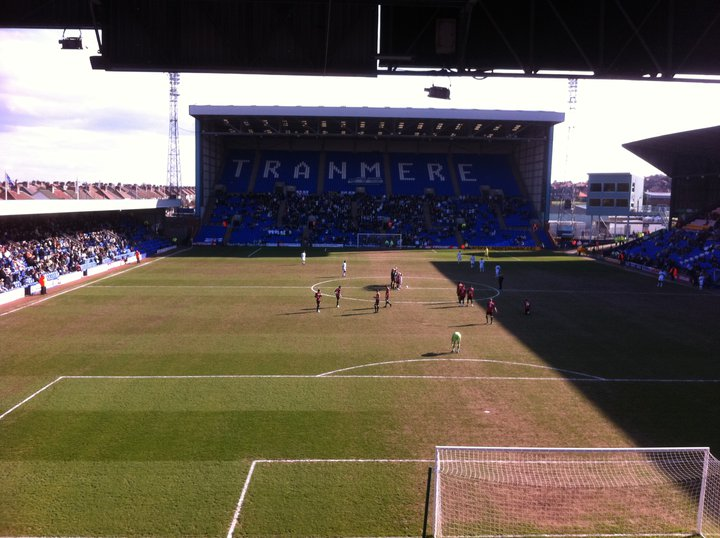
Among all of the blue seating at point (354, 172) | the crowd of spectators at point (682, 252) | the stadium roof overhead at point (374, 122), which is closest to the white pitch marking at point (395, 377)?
the crowd of spectators at point (682, 252)

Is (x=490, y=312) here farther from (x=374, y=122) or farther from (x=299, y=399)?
→ (x=374, y=122)

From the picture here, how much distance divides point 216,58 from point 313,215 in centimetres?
6039

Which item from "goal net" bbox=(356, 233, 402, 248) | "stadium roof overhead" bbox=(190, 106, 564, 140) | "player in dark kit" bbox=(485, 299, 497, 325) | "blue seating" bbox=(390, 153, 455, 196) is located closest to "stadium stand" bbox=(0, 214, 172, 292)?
"stadium roof overhead" bbox=(190, 106, 564, 140)

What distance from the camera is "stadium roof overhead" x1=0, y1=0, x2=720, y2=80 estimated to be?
27.1 feet

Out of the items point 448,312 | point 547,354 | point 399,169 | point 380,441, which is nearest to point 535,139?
point 399,169

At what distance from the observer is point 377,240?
64.6 metres

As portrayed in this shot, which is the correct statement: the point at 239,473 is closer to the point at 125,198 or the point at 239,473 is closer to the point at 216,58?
the point at 216,58

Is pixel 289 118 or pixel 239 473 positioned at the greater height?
pixel 289 118

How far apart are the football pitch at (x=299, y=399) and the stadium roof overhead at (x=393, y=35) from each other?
826 centimetres

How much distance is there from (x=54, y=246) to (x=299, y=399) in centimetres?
3525

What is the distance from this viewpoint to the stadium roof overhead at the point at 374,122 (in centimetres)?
6391

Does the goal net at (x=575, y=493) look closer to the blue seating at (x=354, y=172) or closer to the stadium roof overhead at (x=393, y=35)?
the stadium roof overhead at (x=393, y=35)

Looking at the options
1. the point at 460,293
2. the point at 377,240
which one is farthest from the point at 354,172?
the point at 460,293

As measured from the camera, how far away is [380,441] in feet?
43.7
